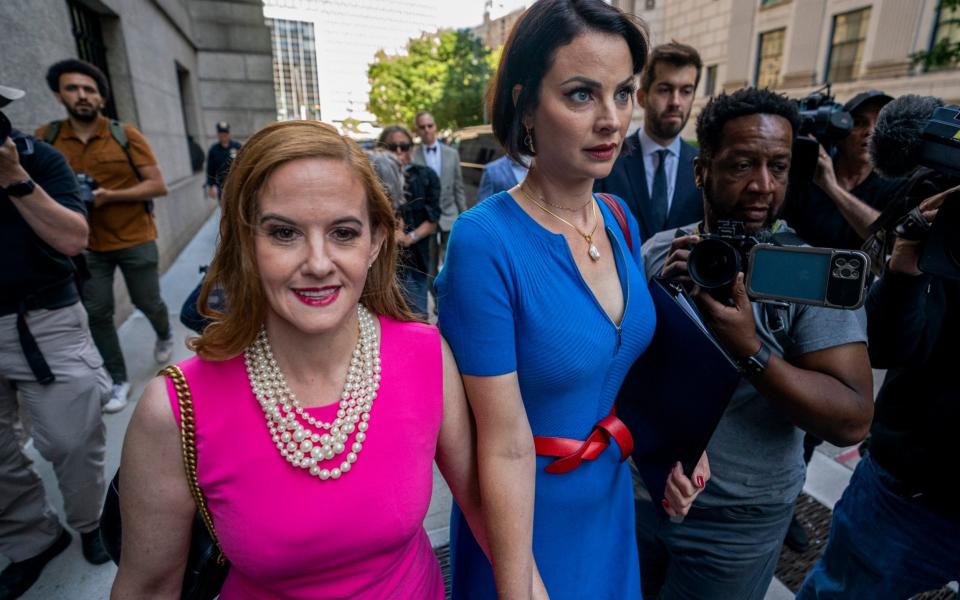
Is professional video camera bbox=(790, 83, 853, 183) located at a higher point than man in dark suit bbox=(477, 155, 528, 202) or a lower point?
higher

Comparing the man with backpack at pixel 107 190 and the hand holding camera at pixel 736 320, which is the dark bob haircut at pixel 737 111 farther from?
the man with backpack at pixel 107 190

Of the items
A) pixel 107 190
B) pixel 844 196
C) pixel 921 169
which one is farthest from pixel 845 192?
pixel 107 190

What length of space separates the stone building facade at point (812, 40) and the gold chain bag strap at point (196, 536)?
52.0 feet

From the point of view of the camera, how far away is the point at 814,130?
2.72 metres

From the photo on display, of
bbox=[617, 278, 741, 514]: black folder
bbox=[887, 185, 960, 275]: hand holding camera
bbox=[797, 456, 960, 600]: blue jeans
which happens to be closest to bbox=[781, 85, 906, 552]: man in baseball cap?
bbox=[797, 456, 960, 600]: blue jeans

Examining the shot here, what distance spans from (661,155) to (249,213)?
2.74 m

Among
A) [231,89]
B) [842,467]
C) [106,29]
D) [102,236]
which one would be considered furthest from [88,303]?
[231,89]

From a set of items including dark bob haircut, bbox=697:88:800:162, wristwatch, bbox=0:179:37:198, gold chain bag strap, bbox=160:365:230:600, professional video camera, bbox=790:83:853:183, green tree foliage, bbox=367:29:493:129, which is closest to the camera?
gold chain bag strap, bbox=160:365:230:600

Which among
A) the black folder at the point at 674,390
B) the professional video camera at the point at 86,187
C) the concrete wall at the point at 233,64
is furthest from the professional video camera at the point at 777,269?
the concrete wall at the point at 233,64

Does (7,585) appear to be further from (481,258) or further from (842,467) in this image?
(842,467)

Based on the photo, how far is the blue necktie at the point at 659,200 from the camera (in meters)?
3.02

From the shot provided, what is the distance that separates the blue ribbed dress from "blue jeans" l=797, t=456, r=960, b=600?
2.59ft

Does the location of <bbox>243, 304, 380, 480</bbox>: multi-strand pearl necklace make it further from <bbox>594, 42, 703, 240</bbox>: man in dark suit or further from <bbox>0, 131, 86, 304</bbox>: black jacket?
<bbox>594, 42, 703, 240</bbox>: man in dark suit

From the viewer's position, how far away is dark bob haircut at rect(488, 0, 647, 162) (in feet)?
4.07
